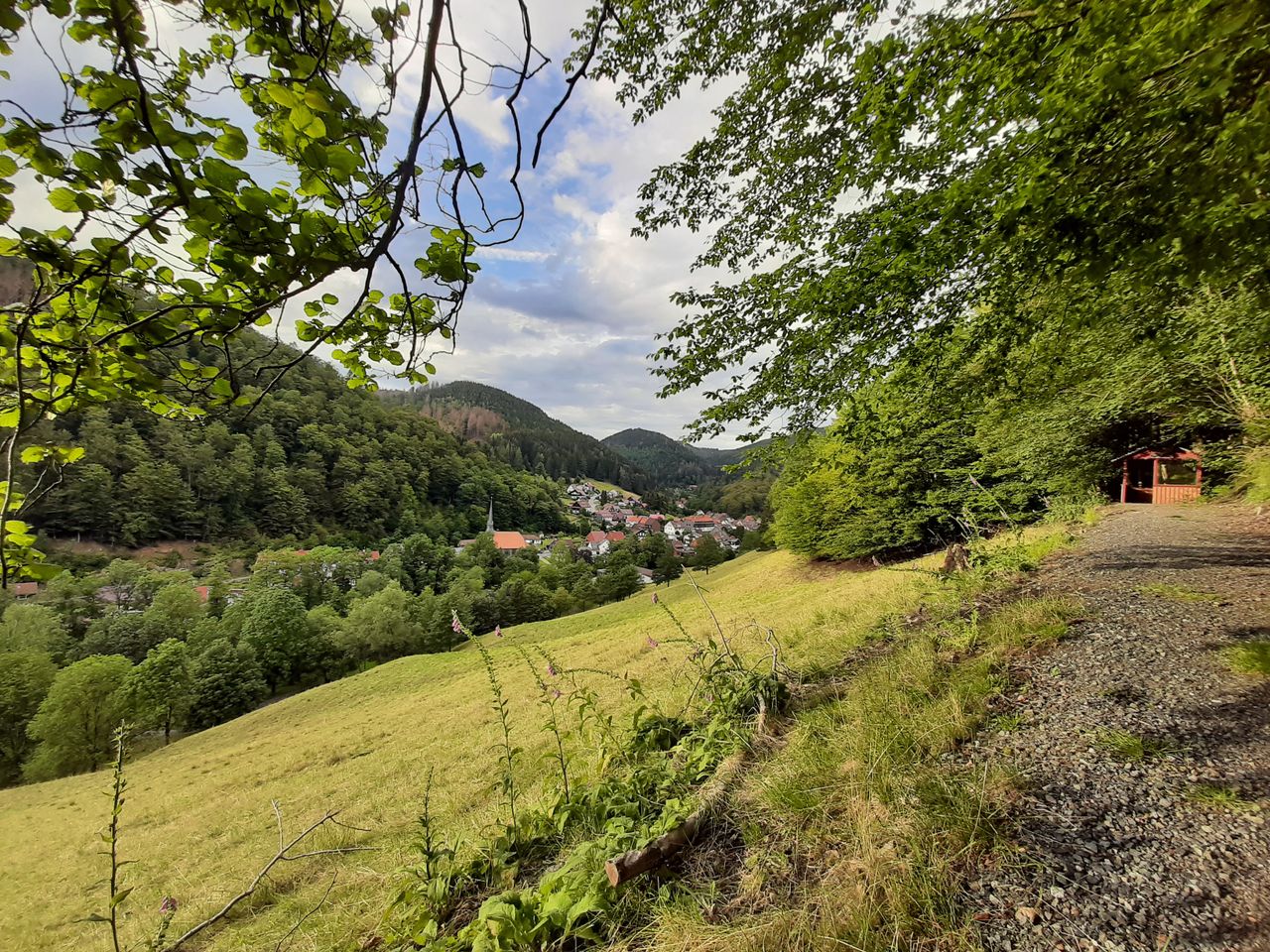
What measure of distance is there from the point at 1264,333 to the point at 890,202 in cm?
409

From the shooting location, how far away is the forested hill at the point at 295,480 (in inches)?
2279

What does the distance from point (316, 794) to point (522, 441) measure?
136713 mm

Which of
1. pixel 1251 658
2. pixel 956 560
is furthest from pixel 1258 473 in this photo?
pixel 1251 658

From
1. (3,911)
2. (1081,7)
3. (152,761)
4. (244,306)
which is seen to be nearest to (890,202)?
(1081,7)

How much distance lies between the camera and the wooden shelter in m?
17.2

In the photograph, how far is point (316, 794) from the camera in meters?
9.12

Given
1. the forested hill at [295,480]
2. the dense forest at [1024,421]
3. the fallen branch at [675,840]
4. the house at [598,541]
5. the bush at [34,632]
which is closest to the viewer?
the fallen branch at [675,840]

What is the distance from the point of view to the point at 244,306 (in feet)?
4.83

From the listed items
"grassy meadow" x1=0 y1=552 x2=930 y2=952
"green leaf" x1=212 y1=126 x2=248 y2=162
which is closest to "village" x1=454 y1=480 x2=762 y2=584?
"grassy meadow" x1=0 y1=552 x2=930 y2=952

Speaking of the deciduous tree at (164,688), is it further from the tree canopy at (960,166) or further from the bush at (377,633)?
the tree canopy at (960,166)

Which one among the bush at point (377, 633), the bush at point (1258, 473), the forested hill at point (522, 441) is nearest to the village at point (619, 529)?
the forested hill at point (522, 441)

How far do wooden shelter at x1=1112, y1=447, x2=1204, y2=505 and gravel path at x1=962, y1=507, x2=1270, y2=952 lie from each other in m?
18.7

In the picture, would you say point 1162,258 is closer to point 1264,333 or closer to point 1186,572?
point 1264,333

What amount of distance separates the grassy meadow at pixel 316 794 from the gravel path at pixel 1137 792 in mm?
2247
